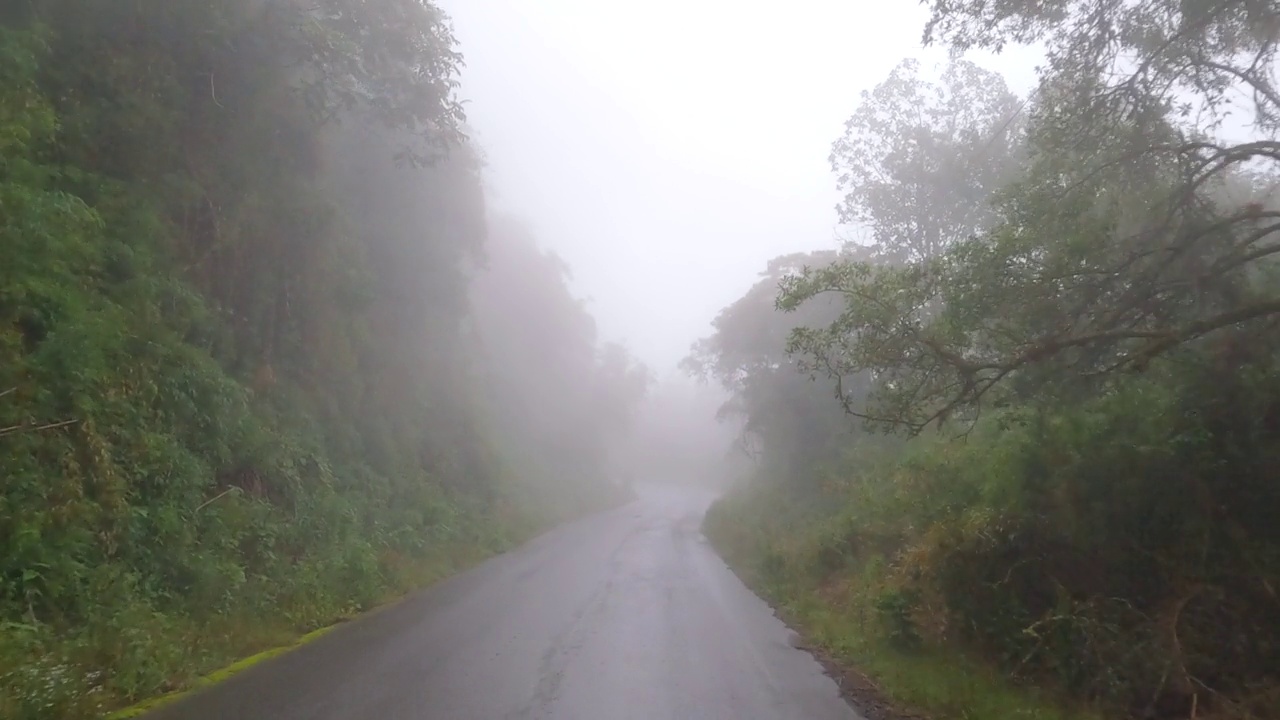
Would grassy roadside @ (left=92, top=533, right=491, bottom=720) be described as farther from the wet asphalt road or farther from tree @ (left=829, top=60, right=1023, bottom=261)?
tree @ (left=829, top=60, right=1023, bottom=261)


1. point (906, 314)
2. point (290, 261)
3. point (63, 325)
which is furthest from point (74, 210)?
point (906, 314)

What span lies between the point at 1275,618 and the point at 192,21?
16901 millimetres

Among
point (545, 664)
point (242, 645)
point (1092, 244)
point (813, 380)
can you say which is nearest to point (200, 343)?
point (242, 645)

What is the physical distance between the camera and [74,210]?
11508 millimetres

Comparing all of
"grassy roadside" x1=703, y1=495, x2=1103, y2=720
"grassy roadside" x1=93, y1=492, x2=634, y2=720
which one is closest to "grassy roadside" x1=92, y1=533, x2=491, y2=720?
"grassy roadside" x1=93, y1=492, x2=634, y2=720

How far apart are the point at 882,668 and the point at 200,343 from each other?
476 inches

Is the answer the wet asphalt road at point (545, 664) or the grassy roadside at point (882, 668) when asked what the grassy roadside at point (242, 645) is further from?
the grassy roadside at point (882, 668)

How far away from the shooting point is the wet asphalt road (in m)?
7.87

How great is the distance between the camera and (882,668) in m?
10.3

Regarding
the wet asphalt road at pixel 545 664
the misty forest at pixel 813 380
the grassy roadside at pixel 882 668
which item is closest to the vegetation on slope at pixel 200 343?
the misty forest at pixel 813 380

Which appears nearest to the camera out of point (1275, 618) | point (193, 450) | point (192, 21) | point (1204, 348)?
point (1275, 618)

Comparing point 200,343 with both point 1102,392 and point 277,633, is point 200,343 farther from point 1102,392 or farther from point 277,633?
point 1102,392

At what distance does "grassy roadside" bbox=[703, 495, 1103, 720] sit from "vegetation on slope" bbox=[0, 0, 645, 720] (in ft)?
22.8

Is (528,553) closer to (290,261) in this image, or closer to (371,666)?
(290,261)
